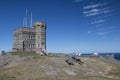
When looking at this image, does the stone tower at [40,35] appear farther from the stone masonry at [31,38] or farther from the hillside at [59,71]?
the hillside at [59,71]

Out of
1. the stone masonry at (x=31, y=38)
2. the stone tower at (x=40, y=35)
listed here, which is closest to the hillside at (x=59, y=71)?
the stone masonry at (x=31, y=38)

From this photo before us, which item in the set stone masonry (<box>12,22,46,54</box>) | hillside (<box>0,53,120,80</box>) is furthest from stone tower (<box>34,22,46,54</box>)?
hillside (<box>0,53,120,80</box>)

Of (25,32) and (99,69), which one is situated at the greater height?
(25,32)

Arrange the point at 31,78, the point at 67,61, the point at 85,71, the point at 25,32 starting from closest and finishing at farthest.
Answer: the point at 31,78 < the point at 85,71 < the point at 67,61 < the point at 25,32

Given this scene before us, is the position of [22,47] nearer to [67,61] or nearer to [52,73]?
[67,61]

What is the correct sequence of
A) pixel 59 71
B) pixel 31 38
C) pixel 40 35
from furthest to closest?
pixel 31 38, pixel 40 35, pixel 59 71

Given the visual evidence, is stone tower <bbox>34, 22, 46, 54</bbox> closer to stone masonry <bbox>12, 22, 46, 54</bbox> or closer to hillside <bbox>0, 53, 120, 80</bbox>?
stone masonry <bbox>12, 22, 46, 54</bbox>

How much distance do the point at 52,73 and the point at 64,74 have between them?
3150 mm

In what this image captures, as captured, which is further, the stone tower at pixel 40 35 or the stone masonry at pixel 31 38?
the stone tower at pixel 40 35

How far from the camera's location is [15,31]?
10219 centimetres

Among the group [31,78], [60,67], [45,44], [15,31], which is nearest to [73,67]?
[60,67]

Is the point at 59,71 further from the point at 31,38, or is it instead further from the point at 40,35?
the point at 31,38

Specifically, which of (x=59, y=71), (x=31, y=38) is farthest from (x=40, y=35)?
(x=59, y=71)

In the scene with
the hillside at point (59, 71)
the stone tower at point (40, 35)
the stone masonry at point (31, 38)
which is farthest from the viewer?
the stone tower at point (40, 35)
